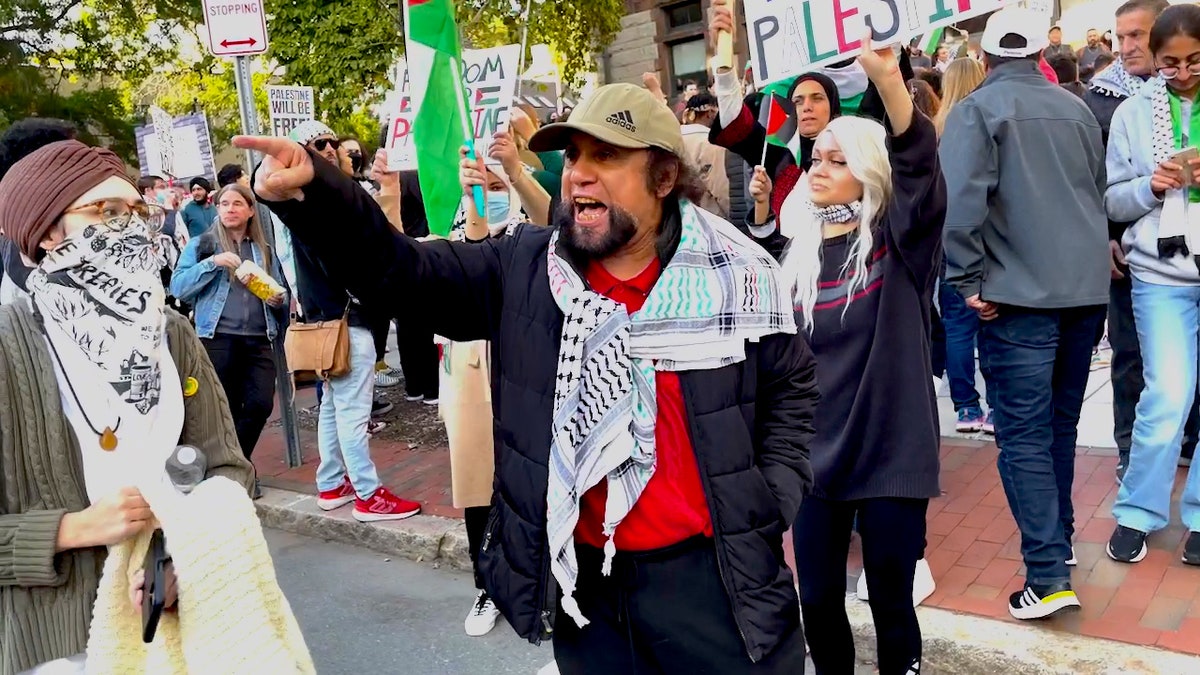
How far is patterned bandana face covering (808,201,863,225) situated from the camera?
10.2 feet

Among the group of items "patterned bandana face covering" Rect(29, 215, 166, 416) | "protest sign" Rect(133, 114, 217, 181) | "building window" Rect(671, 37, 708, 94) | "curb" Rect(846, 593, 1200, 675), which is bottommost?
"curb" Rect(846, 593, 1200, 675)

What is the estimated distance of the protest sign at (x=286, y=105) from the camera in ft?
23.9

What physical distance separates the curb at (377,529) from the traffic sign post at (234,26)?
2.99m

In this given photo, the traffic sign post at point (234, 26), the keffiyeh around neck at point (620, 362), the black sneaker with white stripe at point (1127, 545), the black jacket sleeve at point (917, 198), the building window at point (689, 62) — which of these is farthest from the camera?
the building window at point (689, 62)

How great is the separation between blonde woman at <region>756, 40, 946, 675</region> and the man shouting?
687mm

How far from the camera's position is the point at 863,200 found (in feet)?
10.2

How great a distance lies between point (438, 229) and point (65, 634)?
2208 mm

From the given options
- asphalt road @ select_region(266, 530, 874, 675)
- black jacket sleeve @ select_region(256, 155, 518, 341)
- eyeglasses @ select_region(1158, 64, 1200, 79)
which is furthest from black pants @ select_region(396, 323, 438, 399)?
black jacket sleeve @ select_region(256, 155, 518, 341)

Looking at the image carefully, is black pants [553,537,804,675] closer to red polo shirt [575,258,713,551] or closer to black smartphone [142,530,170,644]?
red polo shirt [575,258,713,551]

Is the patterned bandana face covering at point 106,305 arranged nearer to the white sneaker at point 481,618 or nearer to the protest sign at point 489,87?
the protest sign at point 489,87

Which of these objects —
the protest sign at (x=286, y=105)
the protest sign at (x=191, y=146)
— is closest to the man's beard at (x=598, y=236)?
the protest sign at (x=286, y=105)

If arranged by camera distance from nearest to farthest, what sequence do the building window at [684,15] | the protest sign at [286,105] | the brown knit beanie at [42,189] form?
the brown knit beanie at [42,189]
the protest sign at [286,105]
the building window at [684,15]

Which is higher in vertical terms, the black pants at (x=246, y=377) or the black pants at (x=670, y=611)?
the black pants at (x=246, y=377)

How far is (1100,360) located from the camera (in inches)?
283
